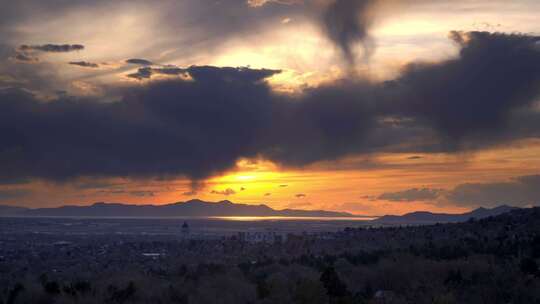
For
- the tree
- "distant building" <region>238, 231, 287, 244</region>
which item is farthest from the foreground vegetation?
"distant building" <region>238, 231, 287, 244</region>

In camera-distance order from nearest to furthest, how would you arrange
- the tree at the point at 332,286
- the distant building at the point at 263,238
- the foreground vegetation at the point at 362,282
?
the foreground vegetation at the point at 362,282 < the tree at the point at 332,286 < the distant building at the point at 263,238

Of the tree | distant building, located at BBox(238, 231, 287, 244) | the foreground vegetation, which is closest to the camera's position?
the foreground vegetation

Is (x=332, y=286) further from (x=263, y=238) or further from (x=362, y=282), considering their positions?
(x=263, y=238)

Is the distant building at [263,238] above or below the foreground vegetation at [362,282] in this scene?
above

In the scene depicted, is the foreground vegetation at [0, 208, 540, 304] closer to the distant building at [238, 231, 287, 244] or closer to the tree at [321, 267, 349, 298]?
the tree at [321, 267, 349, 298]

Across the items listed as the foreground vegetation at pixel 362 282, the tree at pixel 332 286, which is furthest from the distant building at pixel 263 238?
the tree at pixel 332 286

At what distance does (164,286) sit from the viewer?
44344 mm

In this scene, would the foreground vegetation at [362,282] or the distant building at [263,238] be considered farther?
the distant building at [263,238]

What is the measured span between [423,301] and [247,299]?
10.2 metres

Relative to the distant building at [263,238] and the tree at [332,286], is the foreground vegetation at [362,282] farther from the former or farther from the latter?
the distant building at [263,238]

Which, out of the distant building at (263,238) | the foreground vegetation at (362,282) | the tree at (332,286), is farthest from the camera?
the distant building at (263,238)

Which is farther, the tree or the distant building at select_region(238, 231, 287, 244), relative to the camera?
the distant building at select_region(238, 231, 287, 244)

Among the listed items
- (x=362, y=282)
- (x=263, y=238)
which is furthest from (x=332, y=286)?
(x=263, y=238)

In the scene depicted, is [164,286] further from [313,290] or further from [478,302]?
[478,302]
